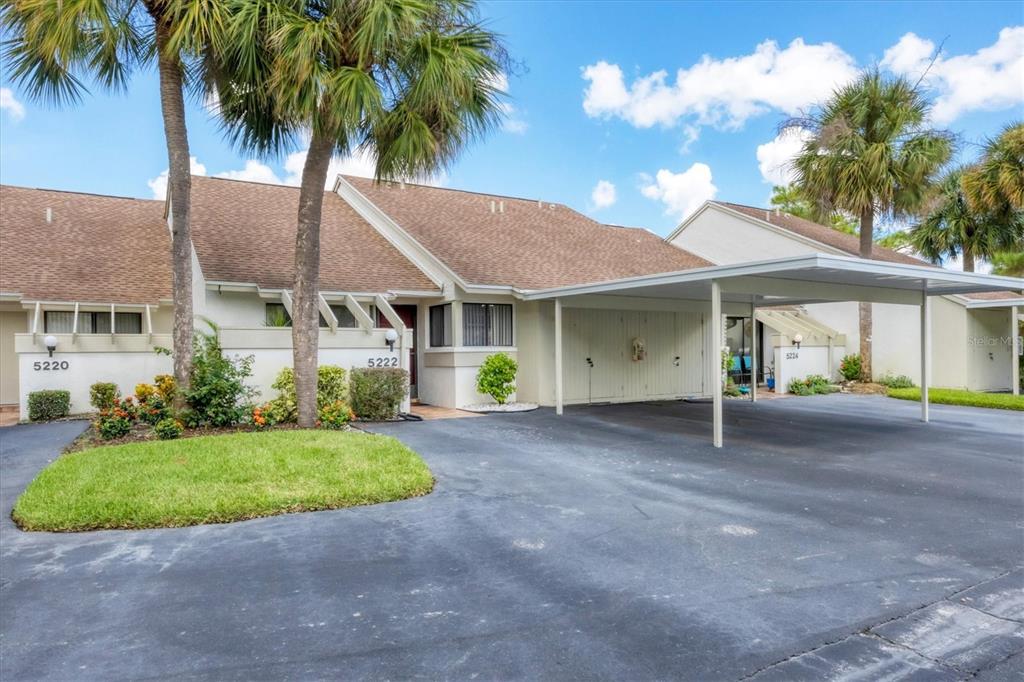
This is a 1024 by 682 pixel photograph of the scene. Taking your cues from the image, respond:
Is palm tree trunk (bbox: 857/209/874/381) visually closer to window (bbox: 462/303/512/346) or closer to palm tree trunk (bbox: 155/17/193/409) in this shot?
window (bbox: 462/303/512/346)

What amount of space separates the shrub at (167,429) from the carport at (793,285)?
7.29 m

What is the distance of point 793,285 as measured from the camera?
418 inches

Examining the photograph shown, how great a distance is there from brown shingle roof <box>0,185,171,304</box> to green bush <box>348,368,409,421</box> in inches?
254

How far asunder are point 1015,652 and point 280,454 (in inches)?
279

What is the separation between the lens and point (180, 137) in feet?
31.7

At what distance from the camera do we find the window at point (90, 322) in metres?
14.2

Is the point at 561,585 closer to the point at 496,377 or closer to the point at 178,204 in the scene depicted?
the point at 178,204

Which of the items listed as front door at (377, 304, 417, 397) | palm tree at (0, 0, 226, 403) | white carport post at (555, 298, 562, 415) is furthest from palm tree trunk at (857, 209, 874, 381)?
palm tree at (0, 0, 226, 403)

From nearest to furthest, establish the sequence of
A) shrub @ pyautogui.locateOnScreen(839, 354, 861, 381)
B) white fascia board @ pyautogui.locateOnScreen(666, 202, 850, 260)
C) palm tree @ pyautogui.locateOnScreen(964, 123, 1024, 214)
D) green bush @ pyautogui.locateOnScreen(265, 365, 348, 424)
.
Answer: green bush @ pyautogui.locateOnScreen(265, 365, 348, 424) < palm tree @ pyautogui.locateOnScreen(964, 123, 1024, 214) < shrub @ pyautogui.locateOnScreen(839, 354, 861, 381) < white fascia board @ pyautogui.locateOnScreen(666, 202, 850, 260)

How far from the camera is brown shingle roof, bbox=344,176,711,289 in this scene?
14906 millimetres

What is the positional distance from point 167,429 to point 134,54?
6396 mm

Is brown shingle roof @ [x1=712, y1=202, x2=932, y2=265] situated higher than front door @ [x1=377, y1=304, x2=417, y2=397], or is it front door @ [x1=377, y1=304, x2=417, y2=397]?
brown shingle roof @ [x1=712, y1=202, x2=932, y2=265]

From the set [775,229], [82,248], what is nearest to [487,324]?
[82,248]

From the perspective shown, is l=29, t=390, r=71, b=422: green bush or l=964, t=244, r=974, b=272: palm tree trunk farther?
l=964, t=244, r=974, b=272: palm tree trunk
